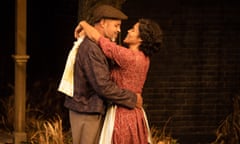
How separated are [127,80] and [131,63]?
17 centimetres

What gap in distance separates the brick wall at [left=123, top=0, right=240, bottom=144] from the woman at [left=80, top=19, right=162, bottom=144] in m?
3.23

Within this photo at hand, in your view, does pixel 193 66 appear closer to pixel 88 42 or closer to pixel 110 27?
pixel 110 27

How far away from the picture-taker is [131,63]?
6629 millimetres

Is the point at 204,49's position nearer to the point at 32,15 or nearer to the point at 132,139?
the point at 32,15

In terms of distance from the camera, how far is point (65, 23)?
11.5 m

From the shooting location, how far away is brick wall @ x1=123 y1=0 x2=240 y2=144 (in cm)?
1011

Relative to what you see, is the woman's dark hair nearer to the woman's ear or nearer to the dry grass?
the woman's ear

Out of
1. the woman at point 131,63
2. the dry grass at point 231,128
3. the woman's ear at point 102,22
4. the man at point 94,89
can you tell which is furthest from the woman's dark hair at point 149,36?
the dry grass at point 231,128

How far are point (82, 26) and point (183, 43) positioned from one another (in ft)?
11.7

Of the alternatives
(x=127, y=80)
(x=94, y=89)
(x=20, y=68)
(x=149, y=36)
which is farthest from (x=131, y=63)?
(x=20, y=68)

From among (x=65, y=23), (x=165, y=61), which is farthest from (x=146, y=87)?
(x=65, y=23)

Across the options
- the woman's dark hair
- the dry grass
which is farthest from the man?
the dry grass

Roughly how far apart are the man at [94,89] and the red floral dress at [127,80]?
0.24ft

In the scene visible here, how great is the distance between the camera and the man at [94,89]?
258 inches
